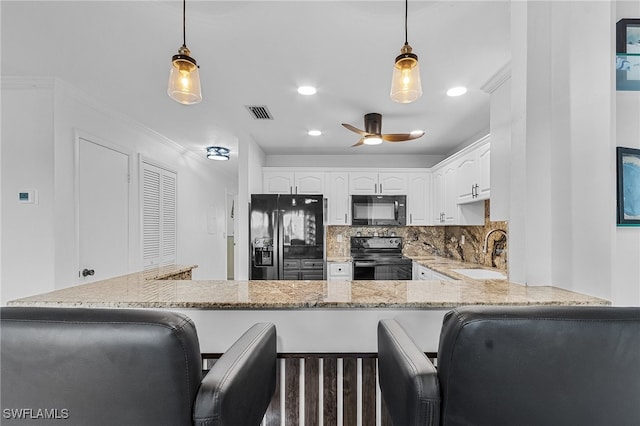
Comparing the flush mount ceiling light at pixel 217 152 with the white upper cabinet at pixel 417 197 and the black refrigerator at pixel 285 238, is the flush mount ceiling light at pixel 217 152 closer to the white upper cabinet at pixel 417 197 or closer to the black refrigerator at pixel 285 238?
the black refrigerator at pixel 285 238

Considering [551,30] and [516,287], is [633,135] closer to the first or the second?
[551,30]

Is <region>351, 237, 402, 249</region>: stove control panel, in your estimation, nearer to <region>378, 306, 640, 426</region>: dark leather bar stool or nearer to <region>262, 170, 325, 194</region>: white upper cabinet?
<region>262, 170, 325, 194</region>: white upper cabinet

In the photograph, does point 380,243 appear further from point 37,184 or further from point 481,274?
point 37,184

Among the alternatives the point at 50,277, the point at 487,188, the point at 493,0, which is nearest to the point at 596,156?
the point at 493,0

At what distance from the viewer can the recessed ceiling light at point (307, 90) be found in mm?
2572

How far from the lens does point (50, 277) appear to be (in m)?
2.46

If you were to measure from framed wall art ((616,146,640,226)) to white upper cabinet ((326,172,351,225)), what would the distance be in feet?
11.2

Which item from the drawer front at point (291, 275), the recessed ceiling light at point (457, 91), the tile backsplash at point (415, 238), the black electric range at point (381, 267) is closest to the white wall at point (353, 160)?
the tile backsplash at point (415, 238)

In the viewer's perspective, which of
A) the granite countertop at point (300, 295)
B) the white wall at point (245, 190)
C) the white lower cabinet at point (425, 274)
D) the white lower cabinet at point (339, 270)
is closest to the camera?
the granite countertop at point (300, 295)

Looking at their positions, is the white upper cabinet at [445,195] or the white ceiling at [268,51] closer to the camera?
the white ceiling at [268,51]

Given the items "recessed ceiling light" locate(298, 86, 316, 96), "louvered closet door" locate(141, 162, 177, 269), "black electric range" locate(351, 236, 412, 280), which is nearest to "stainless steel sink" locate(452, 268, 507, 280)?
"black electric range" locate(351, 236, 412, 280)

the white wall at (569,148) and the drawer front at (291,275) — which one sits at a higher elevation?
the white wall at (569,148)

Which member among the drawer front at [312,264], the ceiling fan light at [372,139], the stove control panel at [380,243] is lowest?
the drawer front at [312,264]

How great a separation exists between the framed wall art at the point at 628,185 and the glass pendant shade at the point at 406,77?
878 mm
